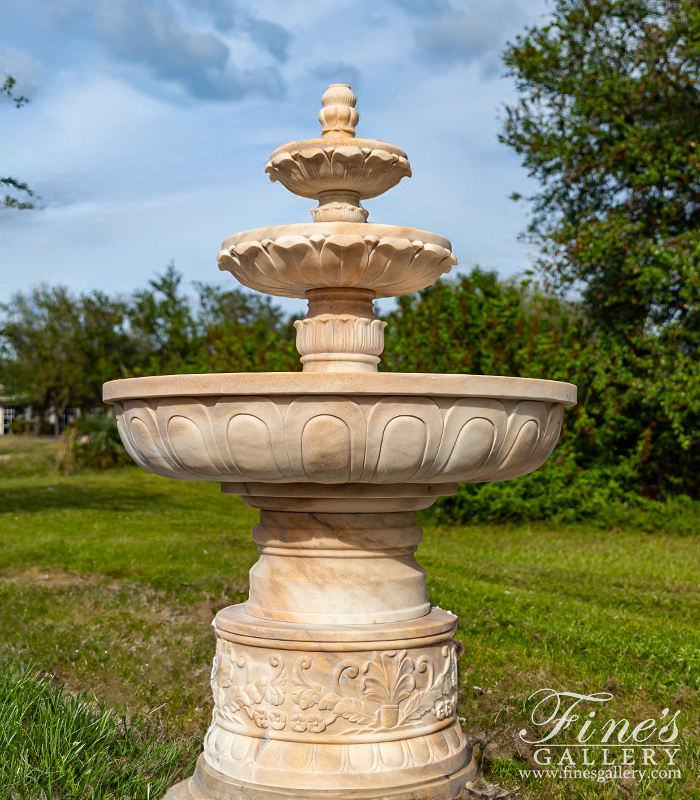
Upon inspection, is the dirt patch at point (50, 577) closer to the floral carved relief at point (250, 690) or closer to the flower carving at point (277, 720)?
the floral carved relief at point (250, 690)

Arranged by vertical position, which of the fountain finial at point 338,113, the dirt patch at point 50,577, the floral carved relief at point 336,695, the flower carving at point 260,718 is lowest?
the dirt patch at point 50,577

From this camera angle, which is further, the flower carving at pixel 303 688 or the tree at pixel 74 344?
the tree at pixel 74 344

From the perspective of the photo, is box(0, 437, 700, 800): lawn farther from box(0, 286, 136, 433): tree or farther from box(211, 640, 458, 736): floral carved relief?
box(0, 286, 136, 433): tree

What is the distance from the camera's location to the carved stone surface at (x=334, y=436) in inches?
102

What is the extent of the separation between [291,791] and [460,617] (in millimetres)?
3224

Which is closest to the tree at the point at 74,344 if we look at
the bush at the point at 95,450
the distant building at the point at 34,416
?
the distant building at the point at 34,416

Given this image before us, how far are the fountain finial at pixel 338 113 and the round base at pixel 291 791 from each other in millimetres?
2565

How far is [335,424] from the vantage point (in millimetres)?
2580

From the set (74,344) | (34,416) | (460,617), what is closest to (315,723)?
(460,617)

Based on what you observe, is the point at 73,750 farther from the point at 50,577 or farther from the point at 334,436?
the point at 50,577

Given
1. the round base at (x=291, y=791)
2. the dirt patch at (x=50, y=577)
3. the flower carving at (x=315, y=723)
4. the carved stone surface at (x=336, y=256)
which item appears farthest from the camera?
the dirt patch at (x=50, y=577)

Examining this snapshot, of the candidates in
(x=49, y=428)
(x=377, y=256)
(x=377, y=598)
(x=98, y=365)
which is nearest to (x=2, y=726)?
(x=377, y=598)

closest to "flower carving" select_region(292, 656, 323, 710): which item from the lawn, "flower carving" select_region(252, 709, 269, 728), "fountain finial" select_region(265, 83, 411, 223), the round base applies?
"flower carving" select_region(252, 709, 269, 728)

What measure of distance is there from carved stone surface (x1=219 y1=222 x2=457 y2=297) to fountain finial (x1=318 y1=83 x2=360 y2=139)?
633mm
